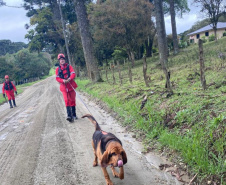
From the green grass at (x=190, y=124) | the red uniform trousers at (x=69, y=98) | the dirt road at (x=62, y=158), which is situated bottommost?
the dirt road at (x=62, y=158)

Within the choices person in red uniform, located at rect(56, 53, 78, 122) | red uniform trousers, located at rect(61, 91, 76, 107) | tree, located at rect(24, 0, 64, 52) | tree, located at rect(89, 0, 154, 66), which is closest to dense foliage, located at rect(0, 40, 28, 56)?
tree, located at rect(24, 0, 64, 52)

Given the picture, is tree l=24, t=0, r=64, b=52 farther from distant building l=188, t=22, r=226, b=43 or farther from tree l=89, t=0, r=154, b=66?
distant building l=188, t=22, r=226, b=43

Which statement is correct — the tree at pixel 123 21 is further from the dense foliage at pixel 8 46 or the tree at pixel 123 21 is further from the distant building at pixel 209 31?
the dense foliage at pixel 8 46

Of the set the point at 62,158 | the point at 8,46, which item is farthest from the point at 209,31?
the point at 8,46

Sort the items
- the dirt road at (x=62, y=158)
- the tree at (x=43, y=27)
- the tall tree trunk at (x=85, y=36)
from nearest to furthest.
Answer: the dirt road at (x=62, y=158) → the tall tree trunk at (x=85, y=36) → the tree at (x=43, y=27)

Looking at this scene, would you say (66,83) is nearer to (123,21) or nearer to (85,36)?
(85,36)

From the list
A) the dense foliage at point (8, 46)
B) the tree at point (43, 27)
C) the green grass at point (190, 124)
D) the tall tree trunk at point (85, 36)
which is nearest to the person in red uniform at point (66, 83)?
the green grass at point (190, 124)

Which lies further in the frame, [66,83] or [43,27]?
[43,27]

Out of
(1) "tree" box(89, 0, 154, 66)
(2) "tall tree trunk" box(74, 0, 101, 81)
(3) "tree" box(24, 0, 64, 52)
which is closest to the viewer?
(2) "tall tree trunk" box(74, 0, 101, 81)

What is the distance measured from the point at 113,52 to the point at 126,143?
3074 centimetres

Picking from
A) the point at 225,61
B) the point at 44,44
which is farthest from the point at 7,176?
the point at 44,44

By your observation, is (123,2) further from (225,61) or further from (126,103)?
(126,103)

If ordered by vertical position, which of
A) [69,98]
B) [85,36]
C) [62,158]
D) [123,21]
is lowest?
[62,158]

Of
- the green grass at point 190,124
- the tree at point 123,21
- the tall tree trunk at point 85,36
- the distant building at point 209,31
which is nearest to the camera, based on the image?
the green grass at point 190,124
